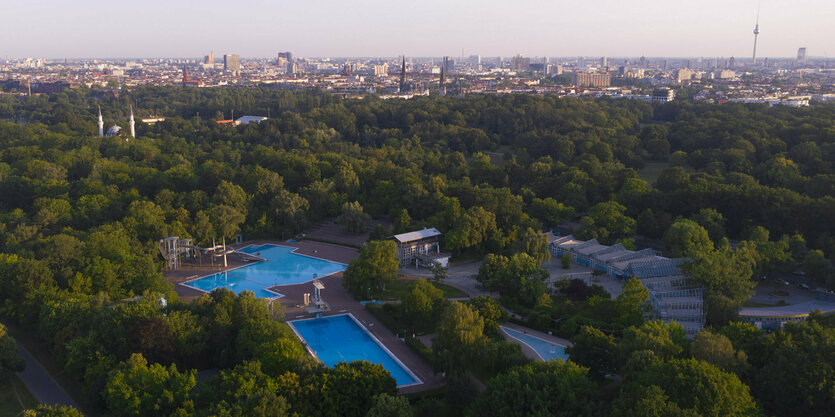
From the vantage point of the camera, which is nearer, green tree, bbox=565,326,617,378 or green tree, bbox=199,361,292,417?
green tree, bbox=199,361,292,417

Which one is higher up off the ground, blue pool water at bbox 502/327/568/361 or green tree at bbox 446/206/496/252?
green tree at bbox 446/206/496/252

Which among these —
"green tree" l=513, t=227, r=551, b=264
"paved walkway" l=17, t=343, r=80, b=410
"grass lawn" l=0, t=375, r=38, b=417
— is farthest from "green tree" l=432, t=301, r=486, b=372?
"grass lawn" l=0, t=375, r=38, b=417

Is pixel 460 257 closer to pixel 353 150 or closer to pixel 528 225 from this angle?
pixel 528 225

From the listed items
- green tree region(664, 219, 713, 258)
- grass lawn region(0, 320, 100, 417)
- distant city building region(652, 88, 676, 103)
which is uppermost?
distant city building region(652, 88, 676, 103)

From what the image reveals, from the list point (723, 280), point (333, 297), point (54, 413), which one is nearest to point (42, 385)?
point (54, 413)

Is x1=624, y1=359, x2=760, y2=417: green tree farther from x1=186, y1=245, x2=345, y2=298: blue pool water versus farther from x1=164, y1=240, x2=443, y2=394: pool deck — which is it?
x1=186, y1=245, x2=345, y2=298: blue pool water

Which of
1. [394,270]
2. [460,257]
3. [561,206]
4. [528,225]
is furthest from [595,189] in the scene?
[394,270]

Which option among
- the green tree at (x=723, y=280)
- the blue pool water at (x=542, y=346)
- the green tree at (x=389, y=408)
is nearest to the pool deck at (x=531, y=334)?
the blue pool water at (x=542, y=346)
